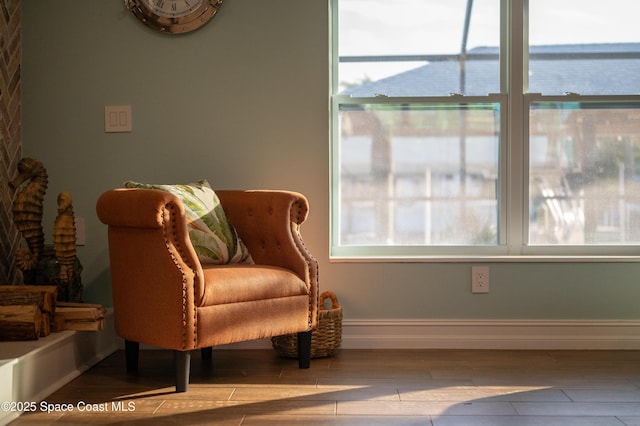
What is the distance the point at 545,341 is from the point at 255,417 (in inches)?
66.3

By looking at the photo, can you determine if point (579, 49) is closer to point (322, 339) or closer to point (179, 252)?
point (322, 339)

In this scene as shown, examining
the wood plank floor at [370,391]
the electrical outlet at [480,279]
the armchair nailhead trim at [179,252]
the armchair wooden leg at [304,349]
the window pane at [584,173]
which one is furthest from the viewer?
the window pane at [584,173]

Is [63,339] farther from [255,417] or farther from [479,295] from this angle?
[479,295]

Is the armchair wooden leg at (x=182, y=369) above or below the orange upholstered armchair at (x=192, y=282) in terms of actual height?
below

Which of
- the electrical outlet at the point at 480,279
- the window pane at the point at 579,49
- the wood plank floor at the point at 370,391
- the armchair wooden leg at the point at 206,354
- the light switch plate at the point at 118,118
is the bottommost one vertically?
the wood plank floor at the point at 370,391

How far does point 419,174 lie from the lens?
366 centimetres

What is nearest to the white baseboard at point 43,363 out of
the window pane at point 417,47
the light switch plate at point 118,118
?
the light switch plate at point 118,118

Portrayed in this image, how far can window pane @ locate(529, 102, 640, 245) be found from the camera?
143 inches

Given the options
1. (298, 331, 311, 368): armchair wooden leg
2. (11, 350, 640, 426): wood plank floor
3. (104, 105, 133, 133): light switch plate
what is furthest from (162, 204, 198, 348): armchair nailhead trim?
(104, 105, 133, 133): light switch plate

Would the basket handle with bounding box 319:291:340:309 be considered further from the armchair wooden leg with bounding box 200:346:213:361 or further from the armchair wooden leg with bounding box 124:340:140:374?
the armchair wooden leg with bounding box 124:340:140:374

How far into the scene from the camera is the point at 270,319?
2910 mm

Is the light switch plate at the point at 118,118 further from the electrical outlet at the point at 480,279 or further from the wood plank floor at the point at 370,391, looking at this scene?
the electrical outlet at the point at 480,279

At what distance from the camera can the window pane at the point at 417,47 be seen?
3.63m

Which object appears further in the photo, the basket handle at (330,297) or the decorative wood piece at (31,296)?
the basket handle at (330,297)
